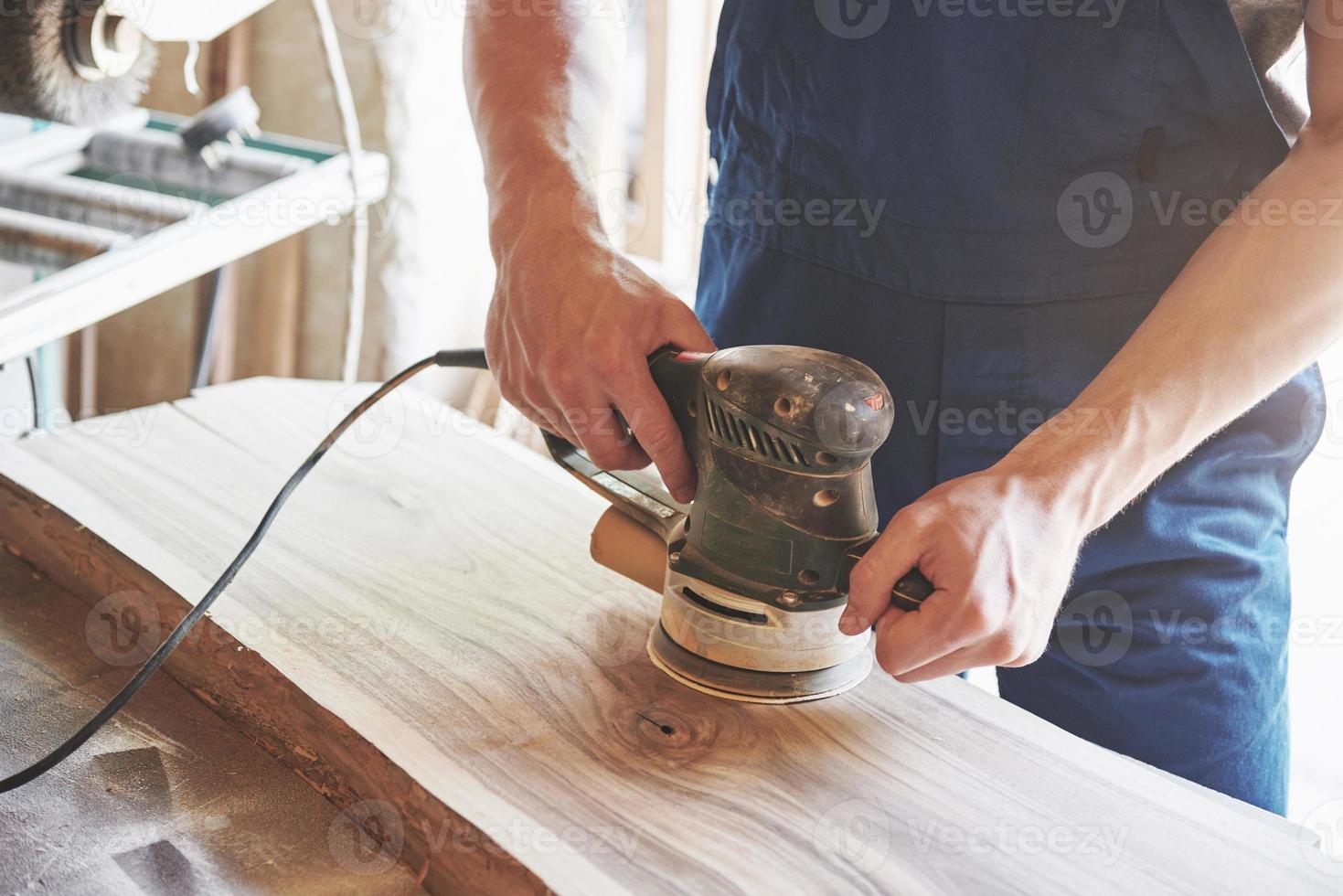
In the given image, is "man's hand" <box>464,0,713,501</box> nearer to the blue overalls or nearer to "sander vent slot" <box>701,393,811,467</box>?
"sander vent slot" <box>701,393,811,467</box>

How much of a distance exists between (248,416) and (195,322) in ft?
5.33

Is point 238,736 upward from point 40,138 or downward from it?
downward

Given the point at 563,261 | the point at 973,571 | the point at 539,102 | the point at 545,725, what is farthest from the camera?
the point at 539,102

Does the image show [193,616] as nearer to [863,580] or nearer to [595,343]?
[595,343]

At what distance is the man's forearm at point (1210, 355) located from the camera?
89 cm

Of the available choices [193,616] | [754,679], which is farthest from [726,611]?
[193,616]

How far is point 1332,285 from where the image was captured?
0.92 m

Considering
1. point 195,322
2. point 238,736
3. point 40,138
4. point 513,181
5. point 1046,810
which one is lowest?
point 195,322

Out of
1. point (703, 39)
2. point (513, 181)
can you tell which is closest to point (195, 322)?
point (703, 39)

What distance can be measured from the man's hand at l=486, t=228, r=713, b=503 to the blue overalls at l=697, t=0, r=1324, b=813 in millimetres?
250

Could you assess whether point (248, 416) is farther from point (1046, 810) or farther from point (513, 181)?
point (1046, 810)

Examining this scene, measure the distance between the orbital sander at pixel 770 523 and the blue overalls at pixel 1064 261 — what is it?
0.86 ft

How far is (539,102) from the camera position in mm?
1211

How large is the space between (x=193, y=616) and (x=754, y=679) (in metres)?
0.49
